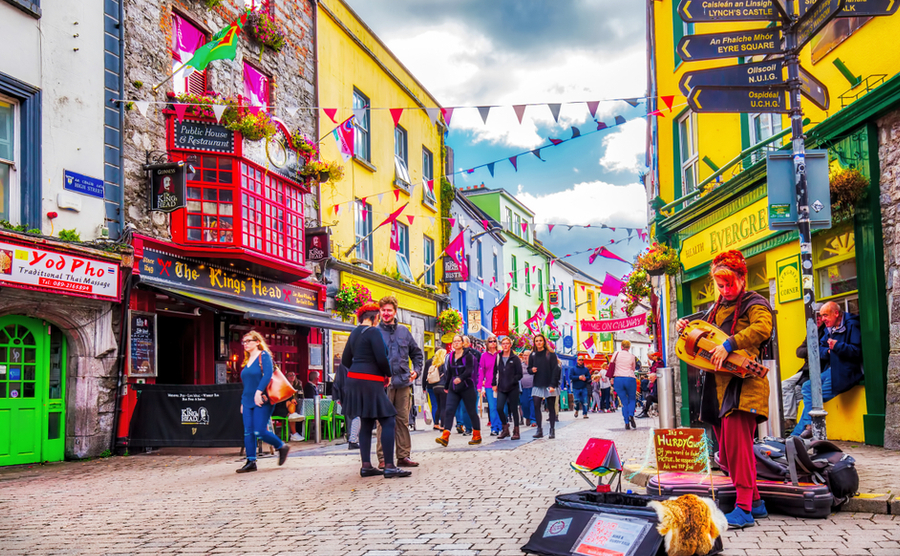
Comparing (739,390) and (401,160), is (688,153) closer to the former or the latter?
(401,160)

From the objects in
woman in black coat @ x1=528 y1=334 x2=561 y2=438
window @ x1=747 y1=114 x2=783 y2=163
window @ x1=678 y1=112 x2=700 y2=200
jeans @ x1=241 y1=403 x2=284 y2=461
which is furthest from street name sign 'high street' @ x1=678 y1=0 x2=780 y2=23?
window @ x1=678 y1=112 x2=700 y2=200

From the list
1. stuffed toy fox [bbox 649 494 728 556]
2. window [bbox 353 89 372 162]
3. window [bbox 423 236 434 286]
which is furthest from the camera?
window [bbox 423 236 434 286]

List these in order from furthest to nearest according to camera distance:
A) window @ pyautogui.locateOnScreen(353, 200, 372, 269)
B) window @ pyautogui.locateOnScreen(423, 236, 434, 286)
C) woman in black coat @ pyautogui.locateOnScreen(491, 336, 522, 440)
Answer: window @ pyautogui.locateOnScreen(423, 236, 434, 286) < window @ pyautogui.locateOnScreen(353, 200, 372, 269) < woman in black coat @ pyautogui.locateOnScreen(491, 336, 522, 440)

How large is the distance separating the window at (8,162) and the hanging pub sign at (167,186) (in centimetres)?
245

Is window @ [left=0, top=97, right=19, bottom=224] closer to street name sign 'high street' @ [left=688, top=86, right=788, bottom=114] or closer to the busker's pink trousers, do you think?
street name sign 'high street' @ [left=688, top=86, right=788, bottom=114]

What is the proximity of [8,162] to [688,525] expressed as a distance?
10879mm

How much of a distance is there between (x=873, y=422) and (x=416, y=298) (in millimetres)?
17901

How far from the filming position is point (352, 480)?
8.23 meters

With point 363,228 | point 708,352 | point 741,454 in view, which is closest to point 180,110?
point 363,228

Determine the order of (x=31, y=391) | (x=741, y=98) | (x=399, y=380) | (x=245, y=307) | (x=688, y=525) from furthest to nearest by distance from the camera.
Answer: (x=245, y=307) < (x=31, y=391) < (x=399, y=380) < (x=741, y=98) < (x=688, y=525)

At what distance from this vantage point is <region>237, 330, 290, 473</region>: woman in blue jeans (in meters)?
9.59

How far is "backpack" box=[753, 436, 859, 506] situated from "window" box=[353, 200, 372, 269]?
16886 millimetres

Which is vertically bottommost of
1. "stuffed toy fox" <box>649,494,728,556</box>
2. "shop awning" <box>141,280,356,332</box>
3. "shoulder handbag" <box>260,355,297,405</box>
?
"stuffed toy fox" <box>649,494,728,556</box>

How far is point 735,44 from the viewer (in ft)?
24.6
